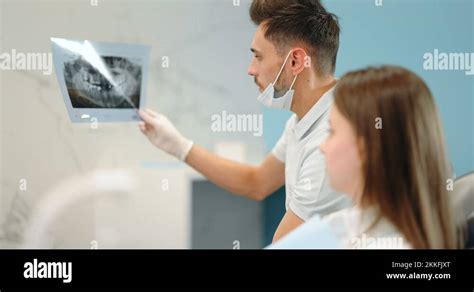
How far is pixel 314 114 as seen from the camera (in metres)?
1.89

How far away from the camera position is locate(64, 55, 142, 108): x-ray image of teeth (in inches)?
75.2

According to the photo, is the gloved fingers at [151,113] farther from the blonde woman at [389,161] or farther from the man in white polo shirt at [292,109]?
the blonde woman at [389,161]

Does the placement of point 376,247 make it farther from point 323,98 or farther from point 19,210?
point 19,210

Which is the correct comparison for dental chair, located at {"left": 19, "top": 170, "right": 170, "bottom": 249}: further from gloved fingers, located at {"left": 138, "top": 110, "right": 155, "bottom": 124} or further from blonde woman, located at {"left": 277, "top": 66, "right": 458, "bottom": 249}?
blonde woman, located at {"left": 277, "top": 66, "right": 458, "bottom": 249}

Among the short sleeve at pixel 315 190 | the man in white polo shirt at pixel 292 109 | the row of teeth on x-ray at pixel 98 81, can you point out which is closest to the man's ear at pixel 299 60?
the man in white polo shirt at pixel 292 109

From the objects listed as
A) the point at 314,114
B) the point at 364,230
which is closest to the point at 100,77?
the point at 314,114

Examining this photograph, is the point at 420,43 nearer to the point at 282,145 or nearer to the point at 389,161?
the point at 389,161

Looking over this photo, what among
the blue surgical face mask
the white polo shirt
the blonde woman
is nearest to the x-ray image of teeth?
the blue surgical face mask

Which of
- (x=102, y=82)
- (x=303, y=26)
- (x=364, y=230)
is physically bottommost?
(x=364, y=230)

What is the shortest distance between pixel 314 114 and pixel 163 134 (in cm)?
46

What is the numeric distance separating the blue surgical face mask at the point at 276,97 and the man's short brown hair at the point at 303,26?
0.34 feet

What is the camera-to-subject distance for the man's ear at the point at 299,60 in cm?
188
